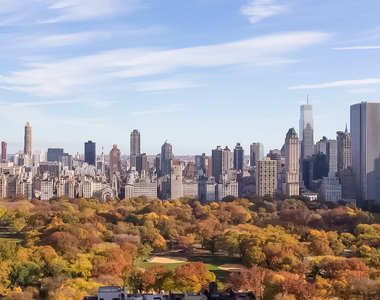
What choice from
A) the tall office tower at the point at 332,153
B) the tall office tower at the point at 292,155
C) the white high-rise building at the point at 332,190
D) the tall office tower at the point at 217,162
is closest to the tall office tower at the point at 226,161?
the tall office tower at the point at 217,162

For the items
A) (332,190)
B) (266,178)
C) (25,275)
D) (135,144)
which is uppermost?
(135,144)

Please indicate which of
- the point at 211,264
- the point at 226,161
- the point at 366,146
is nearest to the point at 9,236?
the point at 211,264

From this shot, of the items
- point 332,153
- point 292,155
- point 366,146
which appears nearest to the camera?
point 366,146

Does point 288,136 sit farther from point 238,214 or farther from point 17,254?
point 17,254

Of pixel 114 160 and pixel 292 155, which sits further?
pixel 114 160

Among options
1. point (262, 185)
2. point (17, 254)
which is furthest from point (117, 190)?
point (17, 254)

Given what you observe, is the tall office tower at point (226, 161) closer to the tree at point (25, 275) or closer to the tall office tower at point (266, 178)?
the tall office tower at point (266, 178)

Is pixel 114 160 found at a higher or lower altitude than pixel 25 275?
higher

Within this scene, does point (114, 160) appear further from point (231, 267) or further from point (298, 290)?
point (298, 290)
